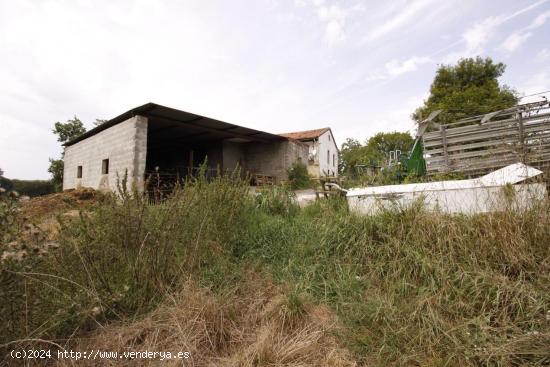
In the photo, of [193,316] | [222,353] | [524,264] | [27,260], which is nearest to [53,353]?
[27,260]

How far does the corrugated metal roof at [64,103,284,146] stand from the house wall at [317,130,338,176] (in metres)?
6.29

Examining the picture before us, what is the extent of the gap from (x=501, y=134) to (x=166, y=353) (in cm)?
658

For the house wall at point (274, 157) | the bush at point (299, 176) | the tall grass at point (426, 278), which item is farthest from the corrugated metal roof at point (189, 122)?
the tall grass at point (426, 278)

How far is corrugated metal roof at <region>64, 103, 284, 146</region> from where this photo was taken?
8.67m

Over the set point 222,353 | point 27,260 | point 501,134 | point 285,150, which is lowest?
point 222,353

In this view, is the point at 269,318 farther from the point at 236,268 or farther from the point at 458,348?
the point at 458,348

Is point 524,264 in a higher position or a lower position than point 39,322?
higher

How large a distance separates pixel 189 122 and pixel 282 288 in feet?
31.6

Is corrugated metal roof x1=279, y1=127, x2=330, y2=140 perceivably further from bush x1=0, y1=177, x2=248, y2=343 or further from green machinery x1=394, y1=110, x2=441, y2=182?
bush x1=0, y1=177, x2=248, y2=343

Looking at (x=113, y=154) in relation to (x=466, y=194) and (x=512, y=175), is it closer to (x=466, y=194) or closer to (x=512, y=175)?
(x=466, y=194)

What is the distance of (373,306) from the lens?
2135mm

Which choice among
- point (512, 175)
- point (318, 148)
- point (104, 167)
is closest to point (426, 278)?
point (512, 175)

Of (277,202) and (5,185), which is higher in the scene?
(5,185)

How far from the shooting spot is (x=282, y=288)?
8.20 ft
